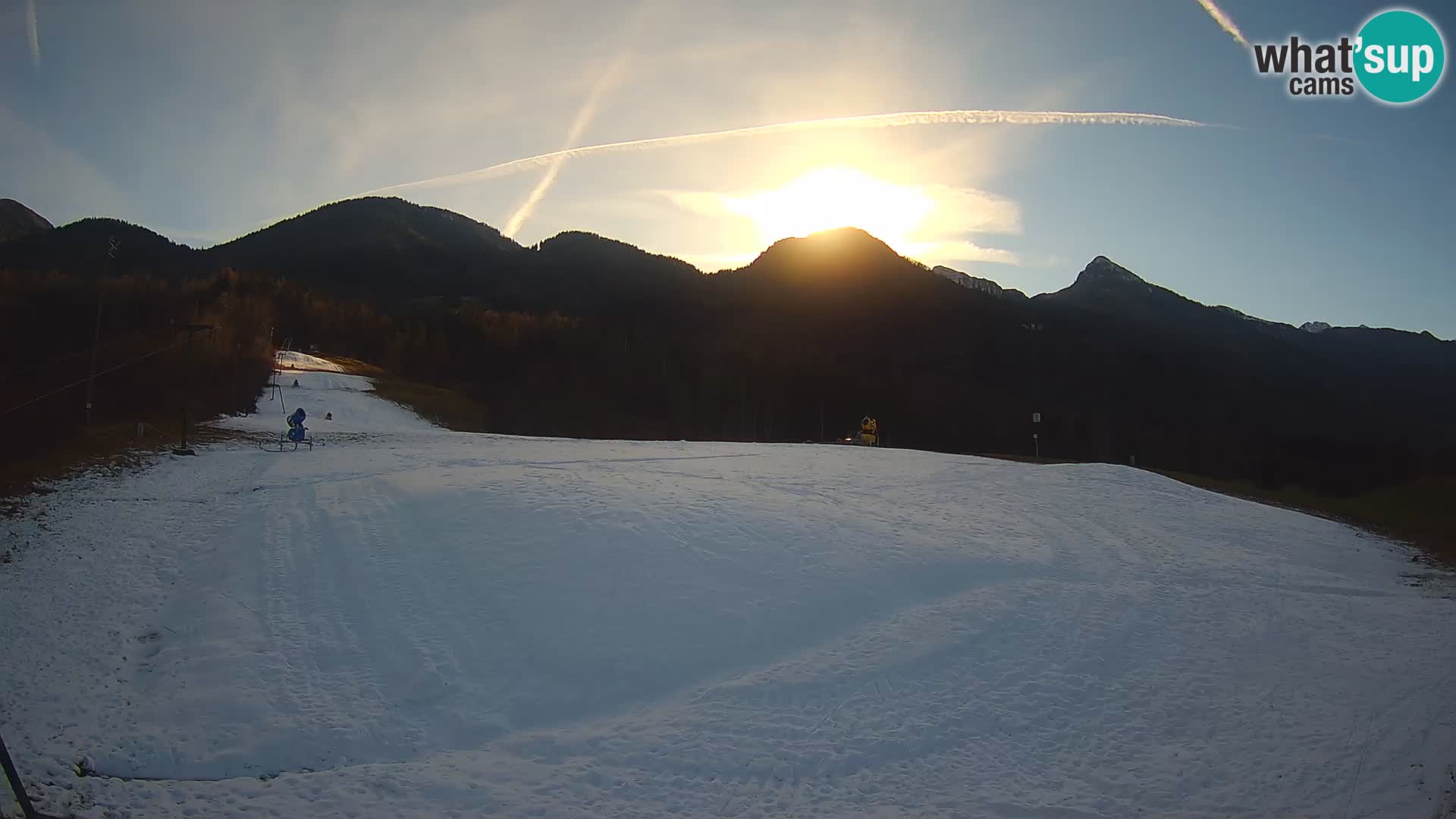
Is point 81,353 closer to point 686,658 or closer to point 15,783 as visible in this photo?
point 15,783

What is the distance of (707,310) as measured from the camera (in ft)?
385

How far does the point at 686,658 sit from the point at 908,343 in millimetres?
113226

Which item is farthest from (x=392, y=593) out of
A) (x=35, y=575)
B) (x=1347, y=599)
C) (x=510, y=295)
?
(x=510, y=295)

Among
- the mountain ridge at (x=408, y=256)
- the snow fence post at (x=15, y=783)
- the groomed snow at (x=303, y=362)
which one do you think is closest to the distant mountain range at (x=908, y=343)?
the mountain ridge at (x=408, y=256)

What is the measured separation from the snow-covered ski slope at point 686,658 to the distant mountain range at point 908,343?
186ft

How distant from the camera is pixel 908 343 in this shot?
118688 mm

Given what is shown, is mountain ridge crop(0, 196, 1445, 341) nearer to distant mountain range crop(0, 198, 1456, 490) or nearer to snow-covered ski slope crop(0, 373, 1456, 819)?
distant mountain range crop(0, 198, 1456, 490)

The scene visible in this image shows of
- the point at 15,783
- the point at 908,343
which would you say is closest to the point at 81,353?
the point at 15,783

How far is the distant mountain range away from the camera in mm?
77875

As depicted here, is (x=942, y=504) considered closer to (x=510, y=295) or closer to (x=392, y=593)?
(x=392, y=593)

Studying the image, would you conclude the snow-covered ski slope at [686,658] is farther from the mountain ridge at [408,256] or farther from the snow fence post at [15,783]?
the mountain ridge at [408,256]

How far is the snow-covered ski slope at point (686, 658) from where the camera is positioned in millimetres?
7289

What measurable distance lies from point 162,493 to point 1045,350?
11849 cm

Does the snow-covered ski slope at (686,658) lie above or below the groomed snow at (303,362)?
below
